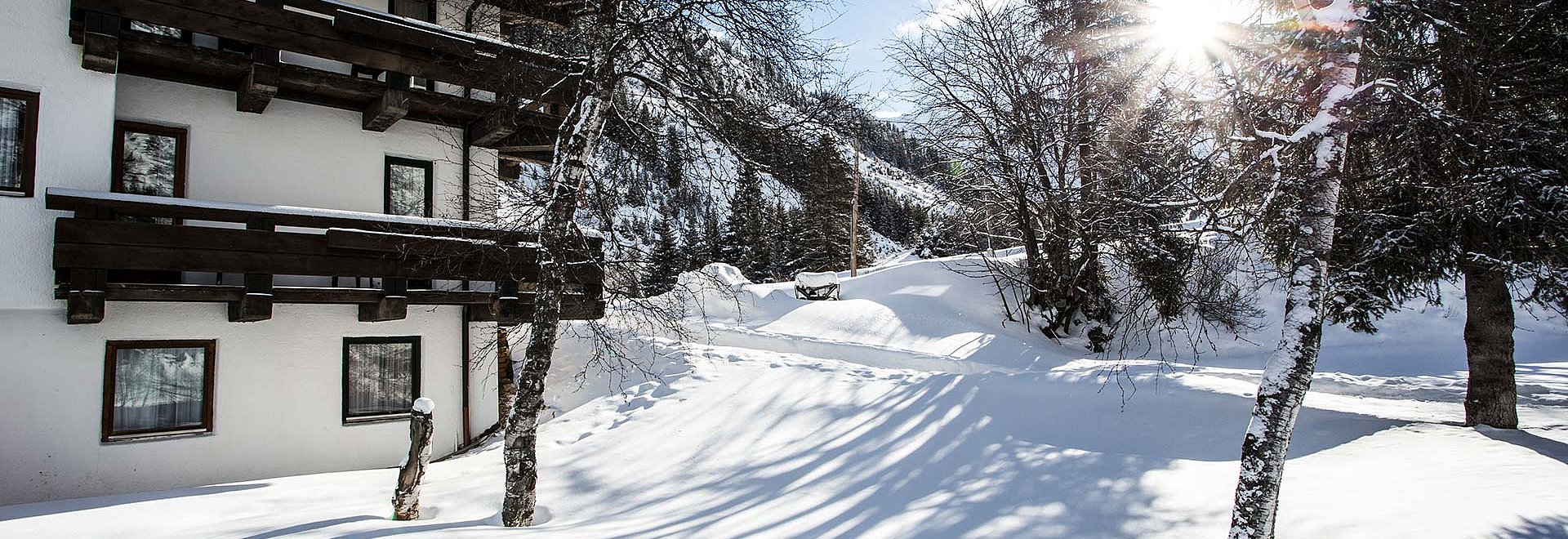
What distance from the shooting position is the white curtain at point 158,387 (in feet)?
30.6

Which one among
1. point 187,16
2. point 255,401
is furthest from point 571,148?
point 255,401

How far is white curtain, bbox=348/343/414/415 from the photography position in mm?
10914

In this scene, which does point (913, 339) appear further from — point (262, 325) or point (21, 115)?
point (21, 115)

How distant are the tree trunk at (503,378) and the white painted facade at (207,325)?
39cm

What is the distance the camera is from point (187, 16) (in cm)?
898

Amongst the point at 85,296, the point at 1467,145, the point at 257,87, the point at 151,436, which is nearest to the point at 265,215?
the point at 257,87

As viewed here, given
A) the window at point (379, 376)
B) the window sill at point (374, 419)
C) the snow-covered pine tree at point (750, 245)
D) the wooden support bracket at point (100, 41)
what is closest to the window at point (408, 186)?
the window at point (379, 376)

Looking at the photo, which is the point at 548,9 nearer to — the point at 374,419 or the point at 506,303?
the point at 506,303

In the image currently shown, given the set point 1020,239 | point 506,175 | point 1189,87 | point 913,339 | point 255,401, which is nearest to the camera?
point 1189,87

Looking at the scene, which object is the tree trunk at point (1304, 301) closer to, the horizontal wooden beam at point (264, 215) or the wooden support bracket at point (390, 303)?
the horizontal wooden beam at point (264, 215)

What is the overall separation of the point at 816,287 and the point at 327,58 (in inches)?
568

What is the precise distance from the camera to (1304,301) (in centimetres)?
613

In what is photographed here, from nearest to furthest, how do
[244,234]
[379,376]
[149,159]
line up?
[244,234]
[149,159]
[379,376]

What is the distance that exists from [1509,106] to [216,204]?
13.5m
